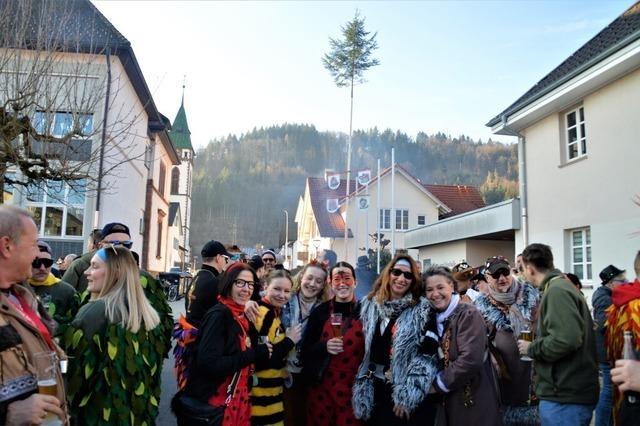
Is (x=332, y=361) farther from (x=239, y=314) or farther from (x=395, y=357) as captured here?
(x=239, y=314)

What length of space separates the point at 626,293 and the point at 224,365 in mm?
2655

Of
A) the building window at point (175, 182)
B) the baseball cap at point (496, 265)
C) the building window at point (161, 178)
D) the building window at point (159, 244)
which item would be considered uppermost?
the building window at point (175, 182)

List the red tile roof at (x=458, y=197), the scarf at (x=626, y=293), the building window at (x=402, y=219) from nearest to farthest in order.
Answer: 1. the scarf at (x=626, y=293)
2. the building window at (x=402, y=219)
3. the red tile roof at (x=458, y=197)

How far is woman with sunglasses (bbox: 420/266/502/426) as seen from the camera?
11.7ft

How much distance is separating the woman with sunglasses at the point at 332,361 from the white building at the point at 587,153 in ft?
30.1

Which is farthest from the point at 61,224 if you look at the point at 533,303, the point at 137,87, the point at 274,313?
the point at 533,303

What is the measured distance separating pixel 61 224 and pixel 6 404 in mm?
17736

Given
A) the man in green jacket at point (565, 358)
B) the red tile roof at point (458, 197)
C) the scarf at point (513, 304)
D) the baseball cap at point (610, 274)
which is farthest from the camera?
the red tile roof at point (458, 197)

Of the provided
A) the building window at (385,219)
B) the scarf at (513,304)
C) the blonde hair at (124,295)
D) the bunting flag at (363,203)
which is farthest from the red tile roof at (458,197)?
the blonde hair at (124,295)

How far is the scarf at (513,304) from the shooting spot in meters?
4.38

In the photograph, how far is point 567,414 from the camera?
3.58m

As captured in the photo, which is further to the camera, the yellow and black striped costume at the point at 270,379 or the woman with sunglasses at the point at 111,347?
the yellow and black striped costume at the point at 270,379

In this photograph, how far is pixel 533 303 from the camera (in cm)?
459

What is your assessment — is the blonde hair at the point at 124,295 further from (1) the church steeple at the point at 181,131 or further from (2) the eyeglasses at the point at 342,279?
(1) the church steeple at the point at 181,131
